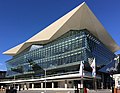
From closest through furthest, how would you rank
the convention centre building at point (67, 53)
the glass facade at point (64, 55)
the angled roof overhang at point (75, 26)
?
the convention centre building at point (67, 53), the glass facade at point (64, 55), the angled roof overhang at point (75, 26)

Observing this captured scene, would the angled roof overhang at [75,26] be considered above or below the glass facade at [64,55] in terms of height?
above

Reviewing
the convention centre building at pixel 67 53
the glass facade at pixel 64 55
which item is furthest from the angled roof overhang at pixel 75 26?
the glass facade at pixel 64 55

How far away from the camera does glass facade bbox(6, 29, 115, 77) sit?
244 ft

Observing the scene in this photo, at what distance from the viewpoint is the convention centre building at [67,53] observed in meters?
74.4

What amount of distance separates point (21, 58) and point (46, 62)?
21108 millimetres

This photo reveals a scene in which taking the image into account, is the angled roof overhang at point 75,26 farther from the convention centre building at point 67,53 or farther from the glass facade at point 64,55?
the glass facade at point 64,55

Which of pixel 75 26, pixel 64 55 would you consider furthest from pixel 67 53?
pixel 75 26

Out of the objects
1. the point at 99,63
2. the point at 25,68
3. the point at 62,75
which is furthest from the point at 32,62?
the point at 99,63

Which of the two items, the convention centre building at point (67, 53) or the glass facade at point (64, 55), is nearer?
the convention centre building at point (67, 53)

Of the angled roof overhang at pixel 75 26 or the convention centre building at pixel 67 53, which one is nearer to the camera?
the convention centre building at pixel 67 53

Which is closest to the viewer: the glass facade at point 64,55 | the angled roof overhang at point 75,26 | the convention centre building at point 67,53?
the convention centre building at point 67,53

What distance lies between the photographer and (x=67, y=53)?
259 ft

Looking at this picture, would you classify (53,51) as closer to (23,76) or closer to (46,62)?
(46,62)

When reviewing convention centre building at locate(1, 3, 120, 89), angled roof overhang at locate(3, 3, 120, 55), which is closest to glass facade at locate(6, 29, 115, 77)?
convention centre building at locate(1, 3, 120, 89)
